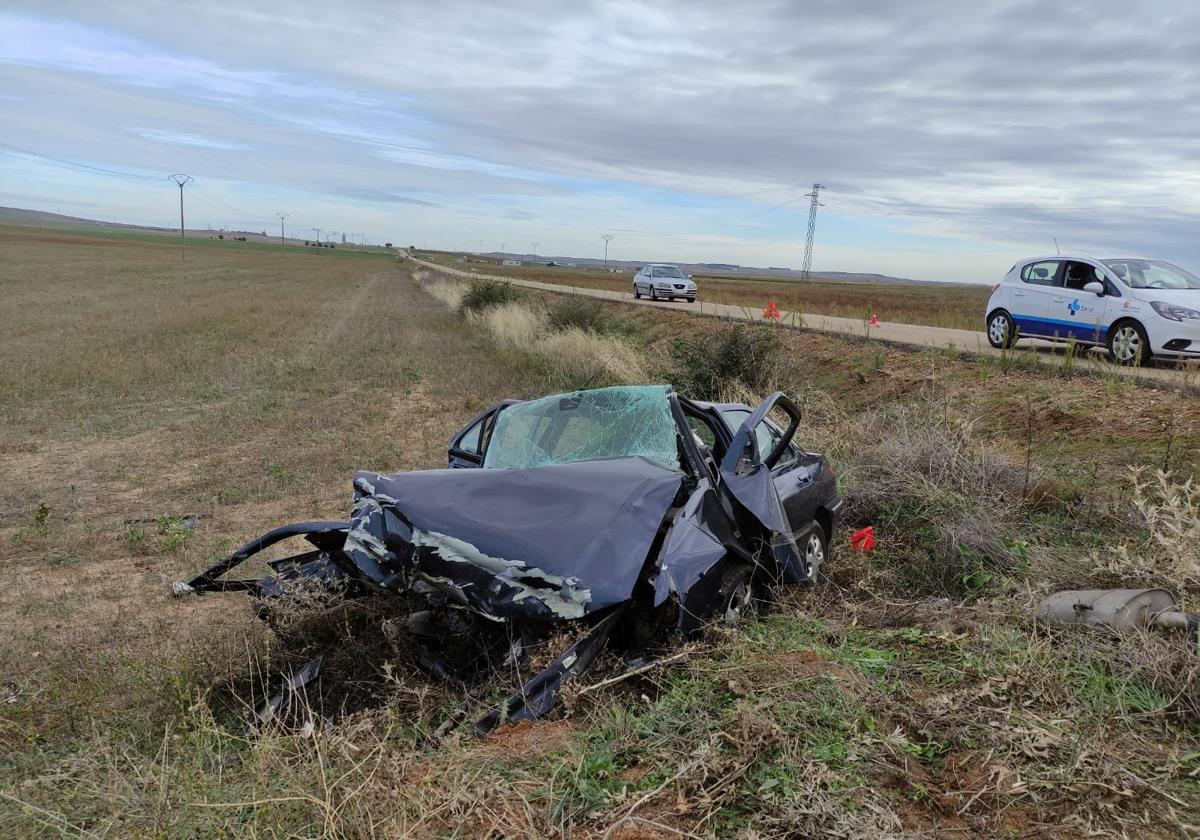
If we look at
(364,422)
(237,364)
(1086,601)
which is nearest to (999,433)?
(1086,601)

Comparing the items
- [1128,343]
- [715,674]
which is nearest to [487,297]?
[1128,343]

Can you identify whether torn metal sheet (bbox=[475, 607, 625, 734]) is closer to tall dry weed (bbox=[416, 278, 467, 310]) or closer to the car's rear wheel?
the car's rear wheel

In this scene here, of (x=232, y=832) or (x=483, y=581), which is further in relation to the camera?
(x=483, y=581)

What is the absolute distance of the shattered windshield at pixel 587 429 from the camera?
4613 millimetres

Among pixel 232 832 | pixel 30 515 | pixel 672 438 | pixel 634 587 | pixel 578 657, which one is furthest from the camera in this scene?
pixel 30 515

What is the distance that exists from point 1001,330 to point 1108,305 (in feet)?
7.48

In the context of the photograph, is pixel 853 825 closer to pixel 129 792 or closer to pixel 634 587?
pixel 634 587

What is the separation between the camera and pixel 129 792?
2.63 metres

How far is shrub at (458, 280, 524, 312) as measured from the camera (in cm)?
2950

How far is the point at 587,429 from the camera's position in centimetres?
489

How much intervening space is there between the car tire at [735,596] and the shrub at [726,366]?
7421 mm

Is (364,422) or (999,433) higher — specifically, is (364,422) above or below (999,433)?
below

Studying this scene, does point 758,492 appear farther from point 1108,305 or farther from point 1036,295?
point 1036,295

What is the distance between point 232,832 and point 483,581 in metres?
1.26
